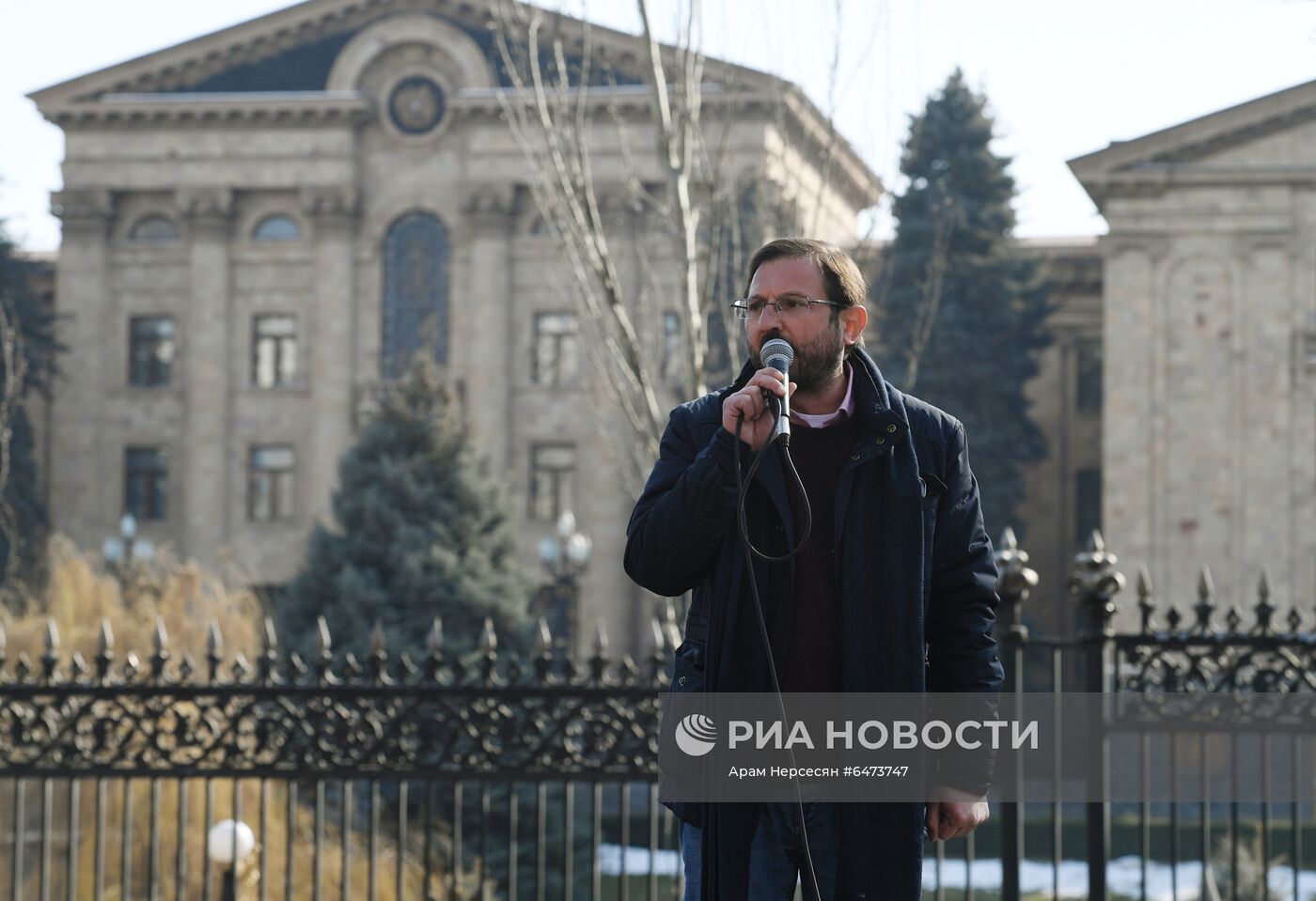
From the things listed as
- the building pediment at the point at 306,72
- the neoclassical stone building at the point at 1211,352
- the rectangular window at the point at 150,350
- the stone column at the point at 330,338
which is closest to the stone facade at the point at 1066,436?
the neoclassical stone building at the point at 1211,352

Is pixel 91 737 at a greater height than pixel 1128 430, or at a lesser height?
lesser

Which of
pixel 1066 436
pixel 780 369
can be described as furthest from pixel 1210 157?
pixel 780 369

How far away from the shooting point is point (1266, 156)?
32.3m

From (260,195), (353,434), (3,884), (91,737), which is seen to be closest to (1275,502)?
(353,434)

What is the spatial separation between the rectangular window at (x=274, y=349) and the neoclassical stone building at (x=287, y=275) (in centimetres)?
4

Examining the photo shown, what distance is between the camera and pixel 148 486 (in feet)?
128

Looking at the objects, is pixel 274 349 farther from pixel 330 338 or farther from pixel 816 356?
pixel 816 356

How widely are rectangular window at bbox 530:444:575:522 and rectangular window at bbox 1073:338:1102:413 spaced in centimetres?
1167

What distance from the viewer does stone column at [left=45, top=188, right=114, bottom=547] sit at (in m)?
38.6

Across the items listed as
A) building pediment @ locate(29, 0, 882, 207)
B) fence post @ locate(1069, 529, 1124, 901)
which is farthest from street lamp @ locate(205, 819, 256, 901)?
building pediment @ locate(29, 0, 882, 207)

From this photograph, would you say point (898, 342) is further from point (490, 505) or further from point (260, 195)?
point (260, 195)

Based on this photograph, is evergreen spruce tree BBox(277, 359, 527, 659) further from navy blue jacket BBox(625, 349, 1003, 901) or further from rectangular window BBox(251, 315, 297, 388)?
navy blue jacket BBox(625, 349, 1003, 901)

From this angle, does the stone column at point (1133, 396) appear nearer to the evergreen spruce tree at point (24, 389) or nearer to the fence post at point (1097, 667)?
the evergreen spruce tree at point (24, 389)

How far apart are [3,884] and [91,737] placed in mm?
4826
